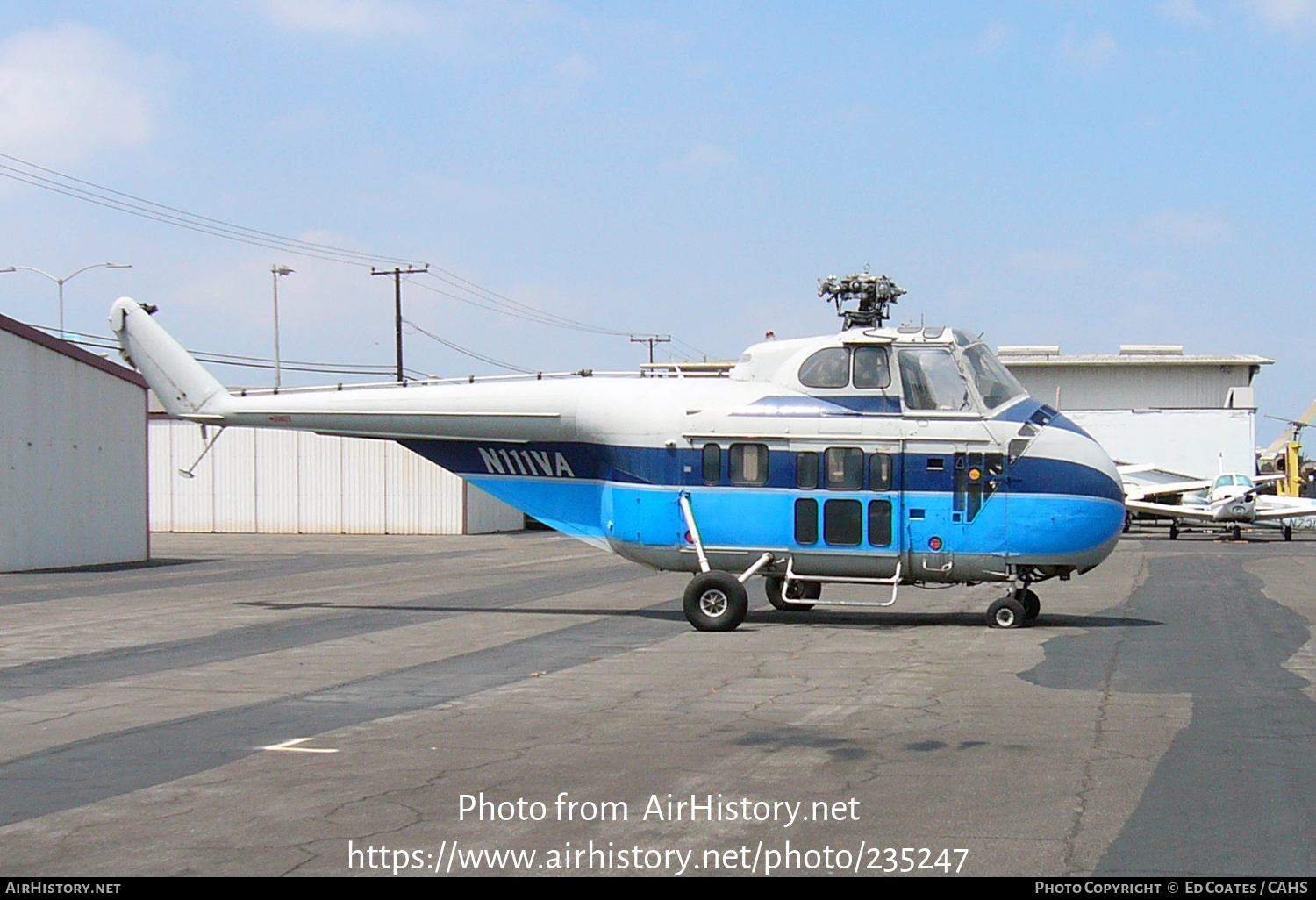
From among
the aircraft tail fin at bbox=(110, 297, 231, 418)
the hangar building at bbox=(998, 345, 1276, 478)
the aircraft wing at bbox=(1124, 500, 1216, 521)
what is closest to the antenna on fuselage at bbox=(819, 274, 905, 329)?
the aircraft tail fin at bbox=(110, 297, 231, 418)

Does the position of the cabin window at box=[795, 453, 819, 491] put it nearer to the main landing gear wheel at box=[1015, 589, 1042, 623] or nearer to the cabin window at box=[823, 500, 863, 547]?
the cabin window at box=[823, 500, 863, 547]

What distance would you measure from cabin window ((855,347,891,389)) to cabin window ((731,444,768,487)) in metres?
1.51

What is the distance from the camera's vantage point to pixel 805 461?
56.3 ft

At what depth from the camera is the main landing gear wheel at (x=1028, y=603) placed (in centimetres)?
1727

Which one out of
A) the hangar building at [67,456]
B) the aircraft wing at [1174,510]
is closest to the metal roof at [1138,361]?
the aircraft wing at [1174,510]

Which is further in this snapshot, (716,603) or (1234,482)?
(1234,482)

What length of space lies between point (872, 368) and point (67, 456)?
23455 millimetres

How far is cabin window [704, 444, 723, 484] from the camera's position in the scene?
17.5 m

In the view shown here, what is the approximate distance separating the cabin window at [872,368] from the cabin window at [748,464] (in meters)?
1.51

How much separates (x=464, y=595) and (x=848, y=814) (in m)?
16.2

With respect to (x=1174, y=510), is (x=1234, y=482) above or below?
above

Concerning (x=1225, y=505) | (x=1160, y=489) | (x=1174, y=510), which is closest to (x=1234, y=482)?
(x=1225, y=505)

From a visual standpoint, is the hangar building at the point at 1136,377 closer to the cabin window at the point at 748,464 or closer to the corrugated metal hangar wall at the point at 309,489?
the corrugated metal hangar wall at the point at 309,489

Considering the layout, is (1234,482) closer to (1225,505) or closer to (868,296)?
(1225,505)
